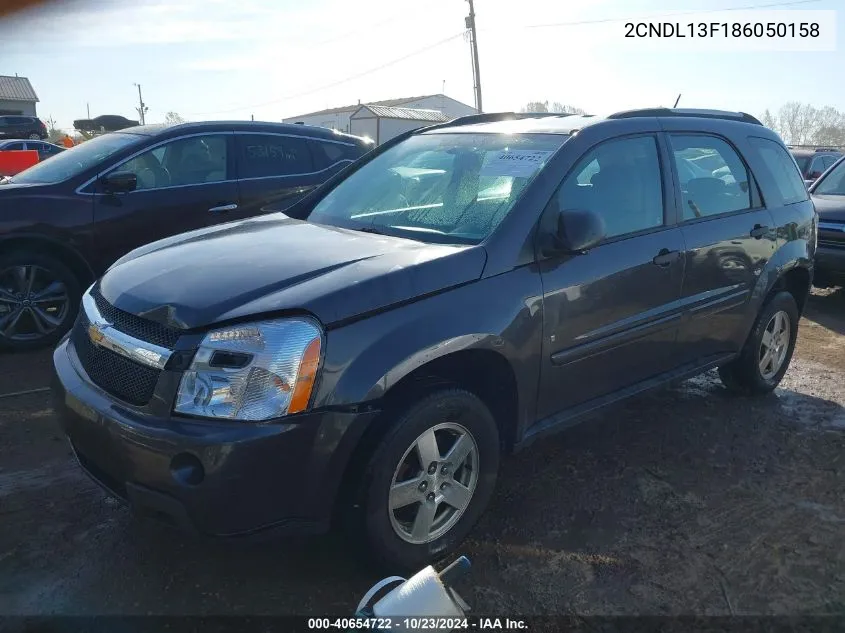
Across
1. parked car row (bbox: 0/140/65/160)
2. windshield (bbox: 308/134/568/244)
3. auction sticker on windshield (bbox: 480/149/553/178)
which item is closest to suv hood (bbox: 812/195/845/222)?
windshield (bbox: 308/134/568/244)

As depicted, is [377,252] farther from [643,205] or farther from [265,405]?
[643,205]

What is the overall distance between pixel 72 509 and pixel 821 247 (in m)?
7.66

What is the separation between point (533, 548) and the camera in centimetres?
308

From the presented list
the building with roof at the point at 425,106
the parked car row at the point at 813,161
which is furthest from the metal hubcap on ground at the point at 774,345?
the building with roof at the point at 425,106

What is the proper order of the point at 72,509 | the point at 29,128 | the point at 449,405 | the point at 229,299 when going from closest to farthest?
the point at 229,299
the point at 449,405
the point at 72,509
the point at 29,128

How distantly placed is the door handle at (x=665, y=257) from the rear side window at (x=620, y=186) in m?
0.15

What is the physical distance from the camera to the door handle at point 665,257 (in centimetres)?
363

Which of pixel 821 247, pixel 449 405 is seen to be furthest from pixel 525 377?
pixel 821 247

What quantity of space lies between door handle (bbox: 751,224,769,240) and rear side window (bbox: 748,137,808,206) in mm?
236

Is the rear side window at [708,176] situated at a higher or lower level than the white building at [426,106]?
lower

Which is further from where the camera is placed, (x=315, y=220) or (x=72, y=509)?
(x=315, y=220)

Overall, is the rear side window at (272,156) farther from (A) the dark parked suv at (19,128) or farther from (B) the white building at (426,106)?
(B) the white building at (426,106)

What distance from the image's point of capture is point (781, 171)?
481 centimetres

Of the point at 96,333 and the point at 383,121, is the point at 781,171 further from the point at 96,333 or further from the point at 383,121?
the point at 383,121
